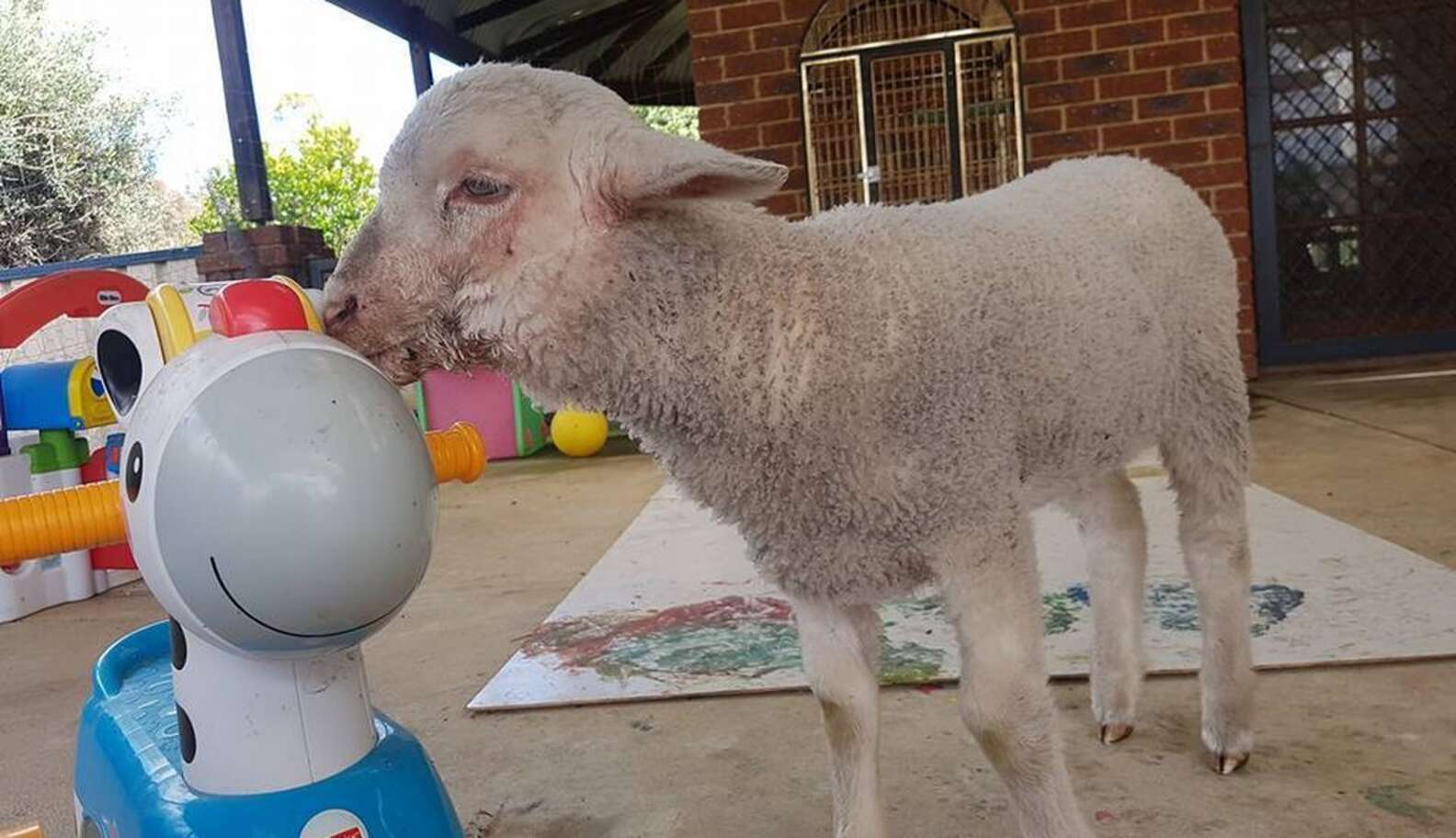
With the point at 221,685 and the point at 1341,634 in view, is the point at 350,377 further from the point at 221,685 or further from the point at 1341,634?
the point at 1341,634

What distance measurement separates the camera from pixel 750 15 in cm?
557

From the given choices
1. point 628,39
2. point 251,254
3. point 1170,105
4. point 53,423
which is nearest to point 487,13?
point 628,39

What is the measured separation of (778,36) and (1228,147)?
2.28m

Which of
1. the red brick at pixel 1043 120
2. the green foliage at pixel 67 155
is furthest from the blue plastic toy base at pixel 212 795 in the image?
the green foliage at pixel 67 155

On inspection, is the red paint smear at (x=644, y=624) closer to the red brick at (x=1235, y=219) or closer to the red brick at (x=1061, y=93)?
the red brick at (x=1061, y=93)

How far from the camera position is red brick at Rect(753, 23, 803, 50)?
5.52 meters

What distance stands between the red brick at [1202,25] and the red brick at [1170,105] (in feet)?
0.89

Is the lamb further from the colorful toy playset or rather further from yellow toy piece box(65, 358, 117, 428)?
yellow toy piece box(65, 358, 117, 428)

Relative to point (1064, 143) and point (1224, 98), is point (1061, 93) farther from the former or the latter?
point (1224, 98)

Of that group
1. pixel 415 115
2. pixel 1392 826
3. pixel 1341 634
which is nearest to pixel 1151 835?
pixel 1392 826

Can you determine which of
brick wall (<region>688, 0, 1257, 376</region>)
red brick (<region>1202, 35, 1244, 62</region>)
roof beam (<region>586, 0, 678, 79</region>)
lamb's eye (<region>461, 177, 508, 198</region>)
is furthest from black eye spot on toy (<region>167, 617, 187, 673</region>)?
roof beam (<region>586, 0, 678, 79</region>)

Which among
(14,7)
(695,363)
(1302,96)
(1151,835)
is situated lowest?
(1151,835)

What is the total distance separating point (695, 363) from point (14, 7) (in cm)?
1489

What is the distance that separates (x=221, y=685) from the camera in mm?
1154
